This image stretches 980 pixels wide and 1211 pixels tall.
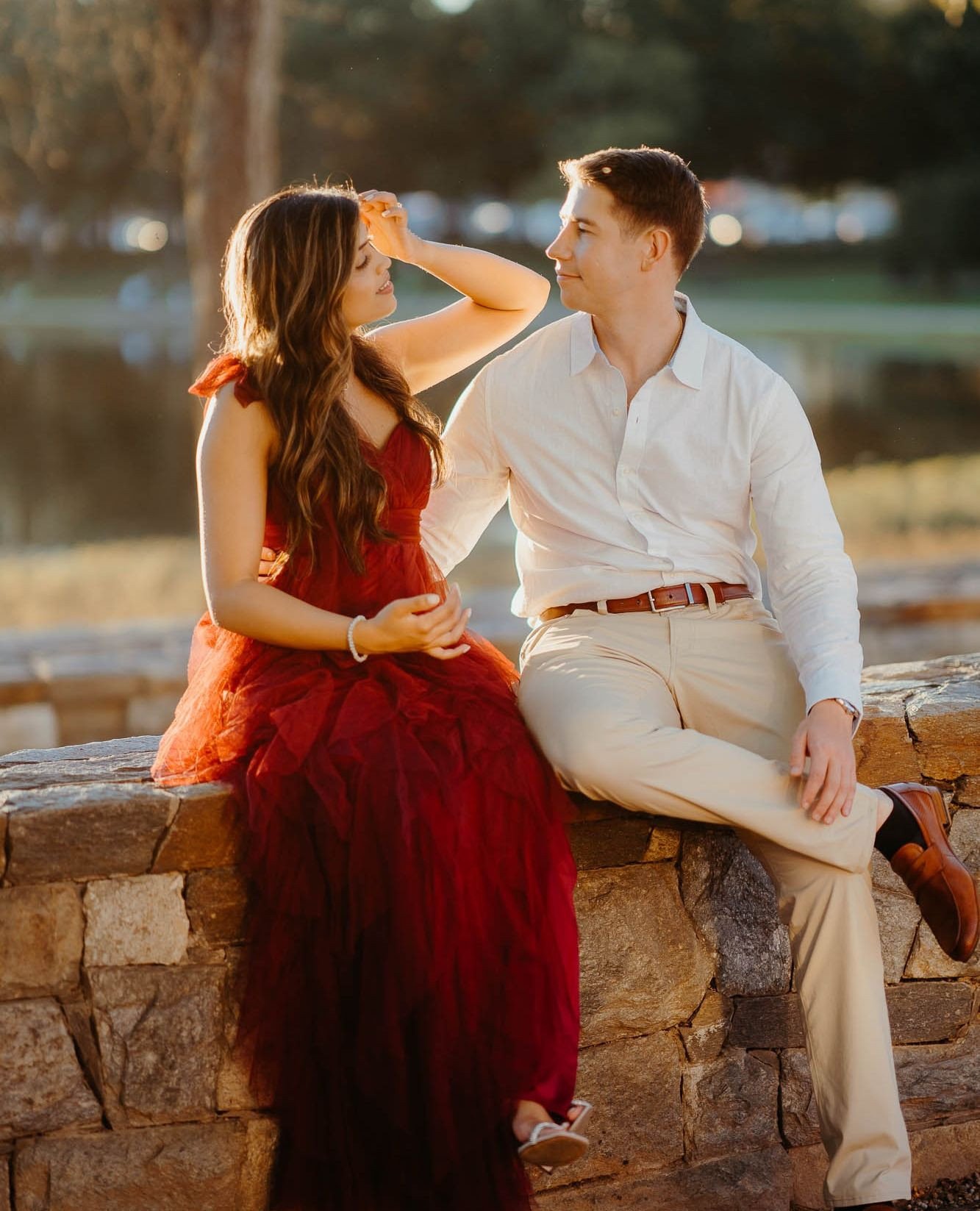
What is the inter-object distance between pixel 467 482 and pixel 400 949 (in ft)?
3.51

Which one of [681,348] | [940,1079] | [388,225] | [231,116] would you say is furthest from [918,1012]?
[231,116]

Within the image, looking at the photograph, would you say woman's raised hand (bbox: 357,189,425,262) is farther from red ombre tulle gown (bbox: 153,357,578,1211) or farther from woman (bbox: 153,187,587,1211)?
red ombre tulle gown (bbox: 153,357,578,1211)

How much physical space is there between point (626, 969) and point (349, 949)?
1.81 ft

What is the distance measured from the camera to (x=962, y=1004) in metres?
2.71

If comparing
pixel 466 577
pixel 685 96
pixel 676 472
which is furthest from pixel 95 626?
pixel 685 96

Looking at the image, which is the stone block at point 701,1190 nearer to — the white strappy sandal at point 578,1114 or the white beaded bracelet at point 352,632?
the white strappy sandal at point 578,1114

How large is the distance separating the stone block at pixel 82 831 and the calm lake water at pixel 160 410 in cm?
1301

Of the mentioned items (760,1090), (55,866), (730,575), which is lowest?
(760,1090)

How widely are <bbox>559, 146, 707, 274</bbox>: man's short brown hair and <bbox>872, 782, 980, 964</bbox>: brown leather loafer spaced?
116cm

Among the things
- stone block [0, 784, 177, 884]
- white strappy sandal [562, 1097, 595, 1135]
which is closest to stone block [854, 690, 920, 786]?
white strappy sandal [562, 1097, 595, 1135]

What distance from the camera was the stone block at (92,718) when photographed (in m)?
6.67

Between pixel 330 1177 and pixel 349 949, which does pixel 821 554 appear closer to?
pixel 349 949

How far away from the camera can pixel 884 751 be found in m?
2.62

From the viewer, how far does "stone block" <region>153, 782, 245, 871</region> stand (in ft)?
7.33
